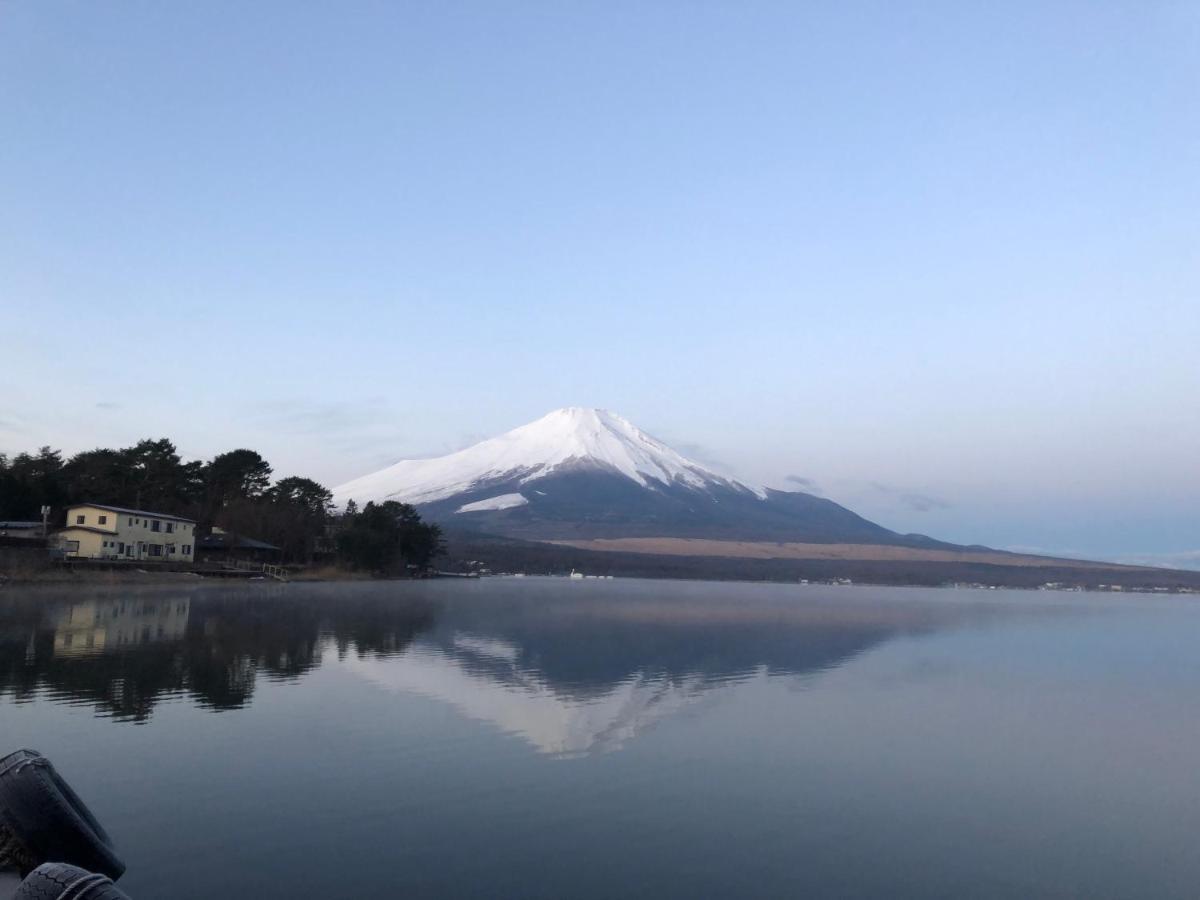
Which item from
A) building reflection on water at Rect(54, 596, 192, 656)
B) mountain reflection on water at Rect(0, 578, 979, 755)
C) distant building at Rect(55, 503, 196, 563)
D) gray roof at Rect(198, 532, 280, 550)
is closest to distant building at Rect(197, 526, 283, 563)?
gray roof at Rect(198, 532, 280, 550)

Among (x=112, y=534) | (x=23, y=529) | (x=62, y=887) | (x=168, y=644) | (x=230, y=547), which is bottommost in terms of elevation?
(x=168, y=644)

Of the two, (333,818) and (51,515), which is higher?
(51,515)

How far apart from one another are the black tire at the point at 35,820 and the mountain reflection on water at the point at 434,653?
807cm

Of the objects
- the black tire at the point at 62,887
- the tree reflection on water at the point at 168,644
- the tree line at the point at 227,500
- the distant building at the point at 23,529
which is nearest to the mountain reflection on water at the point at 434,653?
the tree reflection on water at the point at 168,644

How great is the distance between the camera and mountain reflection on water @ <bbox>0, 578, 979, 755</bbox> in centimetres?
1581

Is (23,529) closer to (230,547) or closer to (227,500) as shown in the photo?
(230,547)

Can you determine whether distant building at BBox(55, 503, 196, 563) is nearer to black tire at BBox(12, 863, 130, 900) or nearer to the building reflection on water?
the building reflection on water

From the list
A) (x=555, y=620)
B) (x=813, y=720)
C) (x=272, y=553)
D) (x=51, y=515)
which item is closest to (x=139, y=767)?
(x=813, y=720)

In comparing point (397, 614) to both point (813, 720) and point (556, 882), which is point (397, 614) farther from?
point (556, 882)

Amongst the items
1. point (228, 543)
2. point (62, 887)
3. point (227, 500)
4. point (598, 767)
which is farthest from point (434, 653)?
point (227, 500)

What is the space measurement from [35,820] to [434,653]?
19576 mm

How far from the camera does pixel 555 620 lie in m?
37.9

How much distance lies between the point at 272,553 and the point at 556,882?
70.8 m

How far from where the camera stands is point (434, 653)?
80.0 feet
